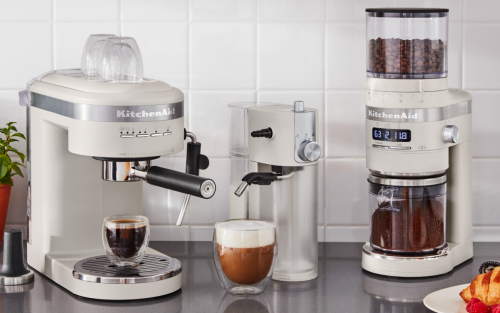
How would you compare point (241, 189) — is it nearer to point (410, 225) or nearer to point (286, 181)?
point (286, 181)

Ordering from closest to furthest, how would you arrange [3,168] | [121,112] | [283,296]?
1. [121,112]
2. [283,296]
3. [3,168]

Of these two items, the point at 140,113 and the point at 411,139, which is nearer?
the point at 140,113

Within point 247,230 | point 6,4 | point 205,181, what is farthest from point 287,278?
point 6,4

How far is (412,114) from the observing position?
112 cm

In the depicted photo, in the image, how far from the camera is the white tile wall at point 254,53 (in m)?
1.37

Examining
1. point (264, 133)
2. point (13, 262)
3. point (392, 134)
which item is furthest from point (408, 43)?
point (13, 262)

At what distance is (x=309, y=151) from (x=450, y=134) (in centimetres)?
24

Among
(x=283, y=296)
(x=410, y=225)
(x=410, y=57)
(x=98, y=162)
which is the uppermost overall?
(x=410, y=57)

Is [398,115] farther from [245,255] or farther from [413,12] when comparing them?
[245,255]

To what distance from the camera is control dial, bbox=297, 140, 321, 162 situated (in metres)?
1.10

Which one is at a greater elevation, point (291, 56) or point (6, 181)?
point (291, 56)

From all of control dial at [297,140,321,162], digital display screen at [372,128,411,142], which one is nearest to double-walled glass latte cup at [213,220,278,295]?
control dial at [297,140,321,162]

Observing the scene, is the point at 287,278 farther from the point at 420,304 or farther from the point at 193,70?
the point at 193,70

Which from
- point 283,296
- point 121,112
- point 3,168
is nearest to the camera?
point 121,112
